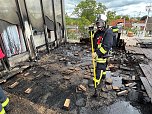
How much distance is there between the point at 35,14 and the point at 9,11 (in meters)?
1.59

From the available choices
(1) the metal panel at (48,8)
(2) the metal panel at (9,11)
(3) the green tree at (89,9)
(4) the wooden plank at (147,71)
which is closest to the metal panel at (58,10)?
(1) the metal panel at (48,8)

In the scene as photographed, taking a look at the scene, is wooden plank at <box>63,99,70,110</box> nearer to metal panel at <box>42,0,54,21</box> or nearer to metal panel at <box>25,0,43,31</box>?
metal panel at <box>25,0,43,31</box>

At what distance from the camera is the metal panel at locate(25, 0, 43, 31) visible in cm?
579

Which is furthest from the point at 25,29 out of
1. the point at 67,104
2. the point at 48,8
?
the point at 67,104

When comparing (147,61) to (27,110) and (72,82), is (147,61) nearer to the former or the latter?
(72,82)

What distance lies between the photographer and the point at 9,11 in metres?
4.73

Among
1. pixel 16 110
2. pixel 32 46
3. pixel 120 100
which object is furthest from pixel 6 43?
pixel 120 100

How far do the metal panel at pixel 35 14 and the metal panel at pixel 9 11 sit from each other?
858 mm

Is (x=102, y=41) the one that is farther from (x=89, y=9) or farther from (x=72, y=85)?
(x=89, y=9)

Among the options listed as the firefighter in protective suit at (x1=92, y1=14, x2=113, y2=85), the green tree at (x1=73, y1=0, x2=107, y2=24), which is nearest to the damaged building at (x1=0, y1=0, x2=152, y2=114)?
the firefighter in protective suit at (x1=92, y1=14, x2=113, y2=85)

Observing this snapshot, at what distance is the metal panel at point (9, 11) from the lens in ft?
14.7

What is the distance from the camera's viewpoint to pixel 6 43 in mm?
4789

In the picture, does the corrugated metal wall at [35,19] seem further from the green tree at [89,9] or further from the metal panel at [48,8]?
the green tree at [89,9]

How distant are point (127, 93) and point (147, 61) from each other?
10.8 ft
